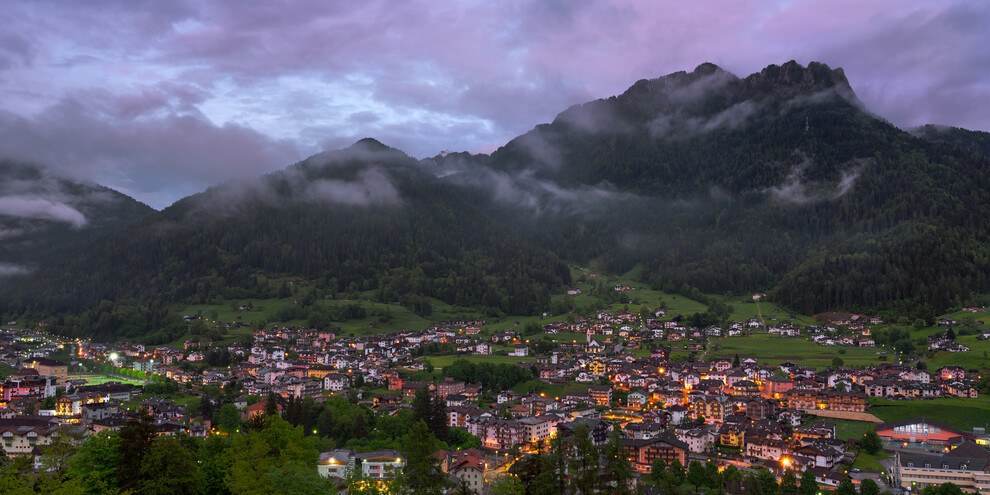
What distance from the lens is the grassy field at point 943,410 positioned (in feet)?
194

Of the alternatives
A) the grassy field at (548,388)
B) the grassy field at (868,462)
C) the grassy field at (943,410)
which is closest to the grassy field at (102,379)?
the grassy field at (548,388)

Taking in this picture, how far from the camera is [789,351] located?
90.1 metres

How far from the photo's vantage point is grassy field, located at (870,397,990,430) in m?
59.2

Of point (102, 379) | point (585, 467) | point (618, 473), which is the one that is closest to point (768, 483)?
point (618, 473)

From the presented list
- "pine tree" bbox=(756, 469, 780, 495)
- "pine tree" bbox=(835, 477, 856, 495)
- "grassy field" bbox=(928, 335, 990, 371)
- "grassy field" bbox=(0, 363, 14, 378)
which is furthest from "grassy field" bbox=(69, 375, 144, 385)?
"grassy field" bbox=(928, 335, 990, 371)

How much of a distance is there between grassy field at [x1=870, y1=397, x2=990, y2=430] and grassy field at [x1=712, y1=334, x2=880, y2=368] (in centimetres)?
1616

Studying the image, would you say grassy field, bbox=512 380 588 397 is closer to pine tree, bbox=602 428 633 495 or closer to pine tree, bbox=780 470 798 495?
pine tree, bbox=780 470 798 495

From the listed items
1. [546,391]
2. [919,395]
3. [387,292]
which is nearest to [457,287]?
[387,292]

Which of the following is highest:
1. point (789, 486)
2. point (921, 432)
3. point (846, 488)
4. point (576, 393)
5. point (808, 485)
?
point (576, 393)

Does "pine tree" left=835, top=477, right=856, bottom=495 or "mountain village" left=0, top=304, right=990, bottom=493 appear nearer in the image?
"pine tree" left=835, top=477, right=856, bottom=495

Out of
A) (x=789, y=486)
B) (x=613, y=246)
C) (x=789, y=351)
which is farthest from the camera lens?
(x=613, y=246)

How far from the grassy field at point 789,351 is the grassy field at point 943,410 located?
53.0 ft

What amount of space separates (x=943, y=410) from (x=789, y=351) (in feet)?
95.6

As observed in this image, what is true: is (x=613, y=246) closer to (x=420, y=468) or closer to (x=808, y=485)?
(x=808, y=485)
